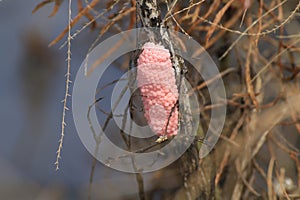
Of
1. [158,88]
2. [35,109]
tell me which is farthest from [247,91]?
[35,109]

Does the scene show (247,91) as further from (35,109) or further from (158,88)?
(35,109)

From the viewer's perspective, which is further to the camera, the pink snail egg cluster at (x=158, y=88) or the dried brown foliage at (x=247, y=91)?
the dried brown foliage at (x=247, y=91)

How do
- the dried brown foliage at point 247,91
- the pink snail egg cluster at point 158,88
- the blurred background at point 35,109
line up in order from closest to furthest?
the pink snail egg cluster at point 158,88 → the dried brown foliage at point 247,91 → the blurred background at point 35,109

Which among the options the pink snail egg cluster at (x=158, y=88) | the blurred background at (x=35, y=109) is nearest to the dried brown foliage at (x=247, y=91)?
the pink snail egg cluster at (x=158, y=88)

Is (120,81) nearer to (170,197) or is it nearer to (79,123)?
(79,123)

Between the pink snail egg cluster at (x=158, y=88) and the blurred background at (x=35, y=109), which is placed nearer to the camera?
the pink snail egg cluster at (x=158, y=88)

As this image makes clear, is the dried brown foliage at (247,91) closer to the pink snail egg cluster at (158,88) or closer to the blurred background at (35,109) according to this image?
the pink snail egg cluster at (158,88)

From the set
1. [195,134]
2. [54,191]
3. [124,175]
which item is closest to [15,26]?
[54,191]

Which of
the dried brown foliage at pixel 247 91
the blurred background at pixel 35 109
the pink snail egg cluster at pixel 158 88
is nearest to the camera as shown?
the pink snail egg cluster at pixel 158 88

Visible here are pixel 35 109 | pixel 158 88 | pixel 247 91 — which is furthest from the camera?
pixel 35 109
